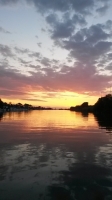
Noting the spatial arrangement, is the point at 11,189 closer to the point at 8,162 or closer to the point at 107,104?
the point at 8,162

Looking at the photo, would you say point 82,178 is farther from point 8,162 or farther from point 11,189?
point 8,162

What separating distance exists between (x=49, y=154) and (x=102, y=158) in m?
4.48

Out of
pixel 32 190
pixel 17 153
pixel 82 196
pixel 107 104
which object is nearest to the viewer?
pixel 82 196

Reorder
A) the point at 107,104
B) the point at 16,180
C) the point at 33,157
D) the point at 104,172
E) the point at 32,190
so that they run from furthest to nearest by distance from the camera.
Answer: the point at 107,104 → the point at 33,157 → the point at 104,172 → the point at 16,180 → the point at 32,190

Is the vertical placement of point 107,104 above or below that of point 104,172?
above

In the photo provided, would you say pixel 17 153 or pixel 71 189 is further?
pixel 17 153

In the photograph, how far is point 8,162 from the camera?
1661cm

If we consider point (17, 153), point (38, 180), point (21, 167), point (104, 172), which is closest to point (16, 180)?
point (38, 180)

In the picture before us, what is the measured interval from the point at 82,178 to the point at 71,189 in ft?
6.21

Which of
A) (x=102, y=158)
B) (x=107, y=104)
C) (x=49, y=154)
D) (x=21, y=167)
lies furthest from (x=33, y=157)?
(x=107, y=104)

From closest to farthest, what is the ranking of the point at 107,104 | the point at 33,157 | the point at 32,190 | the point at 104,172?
the point at 32,190
the point at 104,172
the point at 33,157
the point at 107,104

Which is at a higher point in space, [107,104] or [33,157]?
[107,104]

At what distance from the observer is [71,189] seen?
1145 cm

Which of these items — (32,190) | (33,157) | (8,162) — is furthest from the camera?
(33,157)
